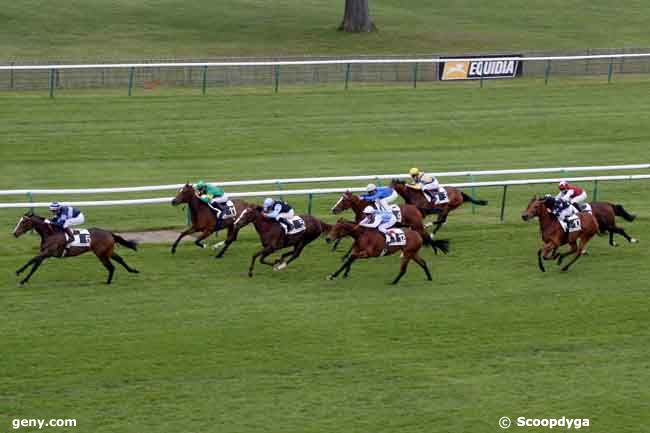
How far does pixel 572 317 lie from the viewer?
52.3 feet

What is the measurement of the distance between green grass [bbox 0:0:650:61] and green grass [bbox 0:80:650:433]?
52.8ft

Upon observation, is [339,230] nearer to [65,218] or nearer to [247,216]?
[247,216]

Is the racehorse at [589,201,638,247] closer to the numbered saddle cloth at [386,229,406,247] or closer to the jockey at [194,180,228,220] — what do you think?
the numbered saddle cloth at [386,229,406,247]

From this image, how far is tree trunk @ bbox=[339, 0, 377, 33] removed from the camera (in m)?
44.3

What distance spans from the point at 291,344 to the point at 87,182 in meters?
10.9

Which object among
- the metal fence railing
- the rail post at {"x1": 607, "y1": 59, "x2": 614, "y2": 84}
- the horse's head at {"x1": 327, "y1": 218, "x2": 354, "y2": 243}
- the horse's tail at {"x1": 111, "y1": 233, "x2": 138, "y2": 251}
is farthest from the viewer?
the rail post at {"x1": 607, "y1": 59, "x2": 614, "y2": 84}

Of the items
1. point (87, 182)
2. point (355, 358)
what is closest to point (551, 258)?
point (355, 358)

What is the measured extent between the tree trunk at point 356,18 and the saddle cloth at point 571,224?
90.0 ft

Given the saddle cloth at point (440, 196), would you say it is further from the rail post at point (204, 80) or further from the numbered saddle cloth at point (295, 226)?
the rail post at point (204, 80)

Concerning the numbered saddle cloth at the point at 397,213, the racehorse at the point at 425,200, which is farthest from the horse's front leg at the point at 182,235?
the racehorse at the point at 425,200

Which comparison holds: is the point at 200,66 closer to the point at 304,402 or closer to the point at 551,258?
the point at 551,258

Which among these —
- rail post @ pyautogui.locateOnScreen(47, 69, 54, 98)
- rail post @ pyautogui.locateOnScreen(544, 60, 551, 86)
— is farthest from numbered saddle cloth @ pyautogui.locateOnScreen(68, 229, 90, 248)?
rail post @ pyautogui.locateOnScreen(544, 60, 551, 86)

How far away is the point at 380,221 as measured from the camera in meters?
17.3

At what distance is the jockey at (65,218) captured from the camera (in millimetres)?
16766
